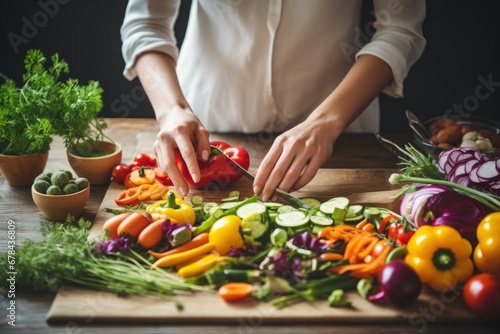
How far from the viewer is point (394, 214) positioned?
7.61 feet

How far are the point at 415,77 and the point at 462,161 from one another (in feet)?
8.42

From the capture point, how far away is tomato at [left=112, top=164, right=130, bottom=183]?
8.80ft

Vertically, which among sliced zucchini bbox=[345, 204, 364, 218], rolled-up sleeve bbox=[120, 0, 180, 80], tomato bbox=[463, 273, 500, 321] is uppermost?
rolled-up sleeve bbox=[120, 0, 180, 80]

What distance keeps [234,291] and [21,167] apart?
133 centimetres

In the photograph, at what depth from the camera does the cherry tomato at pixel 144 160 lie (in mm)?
2797

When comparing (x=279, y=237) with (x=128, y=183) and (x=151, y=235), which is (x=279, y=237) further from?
(x=128, y=183)

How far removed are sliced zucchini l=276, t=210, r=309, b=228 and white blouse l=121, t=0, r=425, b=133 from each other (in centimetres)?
97

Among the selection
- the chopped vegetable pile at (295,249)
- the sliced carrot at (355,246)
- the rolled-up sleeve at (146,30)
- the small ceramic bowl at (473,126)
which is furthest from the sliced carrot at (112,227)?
the small ceramic bowl at (473,126)

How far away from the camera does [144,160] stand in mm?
2809

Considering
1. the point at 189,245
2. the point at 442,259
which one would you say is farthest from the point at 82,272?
the point at 442,259

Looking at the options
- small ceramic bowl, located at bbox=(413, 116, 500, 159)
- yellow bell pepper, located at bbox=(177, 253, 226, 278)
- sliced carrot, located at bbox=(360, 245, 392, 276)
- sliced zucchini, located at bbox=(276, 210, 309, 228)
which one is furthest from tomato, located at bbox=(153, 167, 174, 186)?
small ceramic bowl, located at bbox=(413, 116, 500, 159)

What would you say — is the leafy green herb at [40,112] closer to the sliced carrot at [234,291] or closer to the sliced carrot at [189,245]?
the sliced carrot at [189,245]

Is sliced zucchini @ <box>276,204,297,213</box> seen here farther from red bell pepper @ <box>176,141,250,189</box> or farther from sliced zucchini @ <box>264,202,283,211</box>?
red bell pepper @ <box>176,141,250,189</box>

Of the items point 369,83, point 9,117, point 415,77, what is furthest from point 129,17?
point 415,77
